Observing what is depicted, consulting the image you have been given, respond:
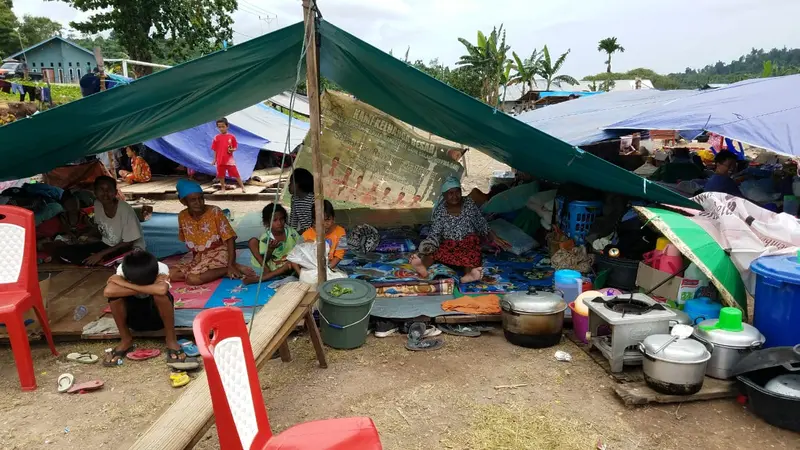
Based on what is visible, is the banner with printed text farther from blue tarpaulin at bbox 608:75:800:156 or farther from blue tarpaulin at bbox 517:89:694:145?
blue tarpaulin at bbox 608:75:800:156

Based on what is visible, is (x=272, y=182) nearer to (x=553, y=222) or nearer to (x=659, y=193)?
(x=553, y=222)

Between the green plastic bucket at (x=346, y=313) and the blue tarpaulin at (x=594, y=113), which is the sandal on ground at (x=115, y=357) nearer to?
the green plastic bucket at (x=346, y=313)

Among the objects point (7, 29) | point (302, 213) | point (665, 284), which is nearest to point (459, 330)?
point (665, 284)

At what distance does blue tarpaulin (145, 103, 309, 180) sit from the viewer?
33.7ft

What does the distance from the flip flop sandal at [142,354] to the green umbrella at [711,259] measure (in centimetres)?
360

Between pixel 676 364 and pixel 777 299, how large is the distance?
30.6 inches

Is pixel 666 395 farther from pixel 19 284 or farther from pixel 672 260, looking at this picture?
pixel 19 284

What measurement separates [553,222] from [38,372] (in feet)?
15.9

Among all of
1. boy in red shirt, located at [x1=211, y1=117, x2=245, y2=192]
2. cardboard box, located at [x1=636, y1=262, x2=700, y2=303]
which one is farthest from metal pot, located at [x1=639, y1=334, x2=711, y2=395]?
boy in red shirt, located at [x1=211, y1=117, x2=245, y2=192]

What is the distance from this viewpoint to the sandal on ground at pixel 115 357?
3248mm

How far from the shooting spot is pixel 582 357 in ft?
11.1

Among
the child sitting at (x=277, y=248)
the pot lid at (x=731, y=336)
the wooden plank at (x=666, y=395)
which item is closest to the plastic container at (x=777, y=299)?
Answer: the pot lid at (x=731, y=336)

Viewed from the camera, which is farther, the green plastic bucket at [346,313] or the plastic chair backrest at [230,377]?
the green plastic bucket at [346,313]

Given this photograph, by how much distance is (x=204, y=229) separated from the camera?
454 cm
